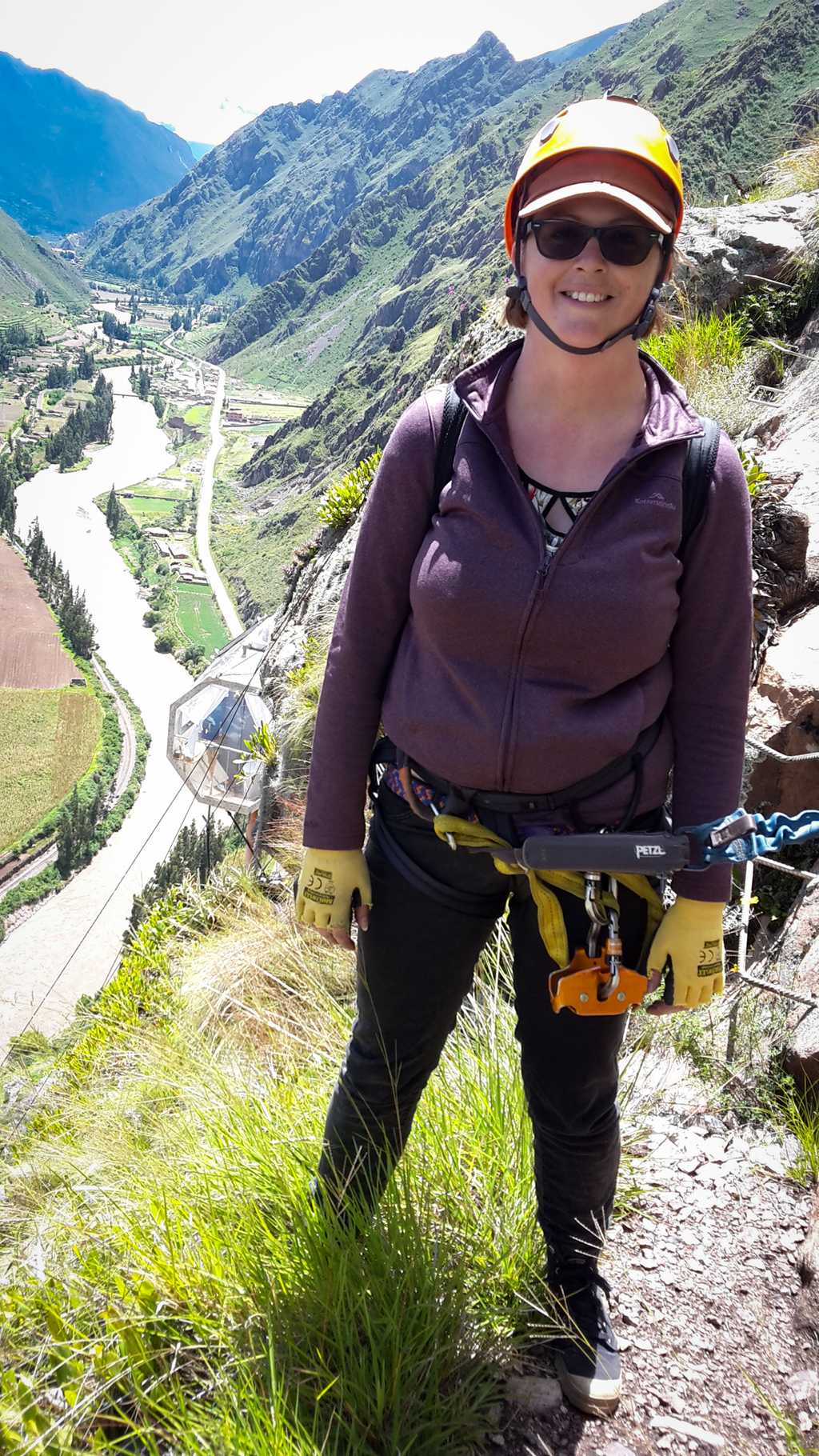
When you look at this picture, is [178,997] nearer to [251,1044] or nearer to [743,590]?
[251,1044]

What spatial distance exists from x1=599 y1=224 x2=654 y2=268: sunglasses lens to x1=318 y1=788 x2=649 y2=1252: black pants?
34.0 inches

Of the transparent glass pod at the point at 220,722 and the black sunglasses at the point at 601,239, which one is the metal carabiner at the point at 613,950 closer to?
the black sunglasses at the point at 601,239

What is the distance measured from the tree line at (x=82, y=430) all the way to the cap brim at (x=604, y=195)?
4828 inches

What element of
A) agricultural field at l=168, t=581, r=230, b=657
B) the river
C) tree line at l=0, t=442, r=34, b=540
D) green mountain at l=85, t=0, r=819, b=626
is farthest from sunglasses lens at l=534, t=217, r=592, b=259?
tree line at l=0, t=442, r=34, b=540

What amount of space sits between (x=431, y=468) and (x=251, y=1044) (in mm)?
2457

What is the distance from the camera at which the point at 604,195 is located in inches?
53.8

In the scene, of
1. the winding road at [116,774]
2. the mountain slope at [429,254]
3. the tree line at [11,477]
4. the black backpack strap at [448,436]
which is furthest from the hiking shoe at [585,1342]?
the tree line at [11,477]

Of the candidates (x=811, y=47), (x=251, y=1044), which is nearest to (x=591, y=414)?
(x=251, y=1044)

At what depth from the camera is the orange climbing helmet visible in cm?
138

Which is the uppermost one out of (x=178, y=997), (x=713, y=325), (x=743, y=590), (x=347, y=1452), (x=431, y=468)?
(x=713, y=325)

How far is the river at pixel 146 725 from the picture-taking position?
128 ft

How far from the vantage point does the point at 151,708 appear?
67500 mm

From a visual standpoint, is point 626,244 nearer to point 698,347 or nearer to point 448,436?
point 448,436

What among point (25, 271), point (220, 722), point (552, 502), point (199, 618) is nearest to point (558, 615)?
point (552, 502)
